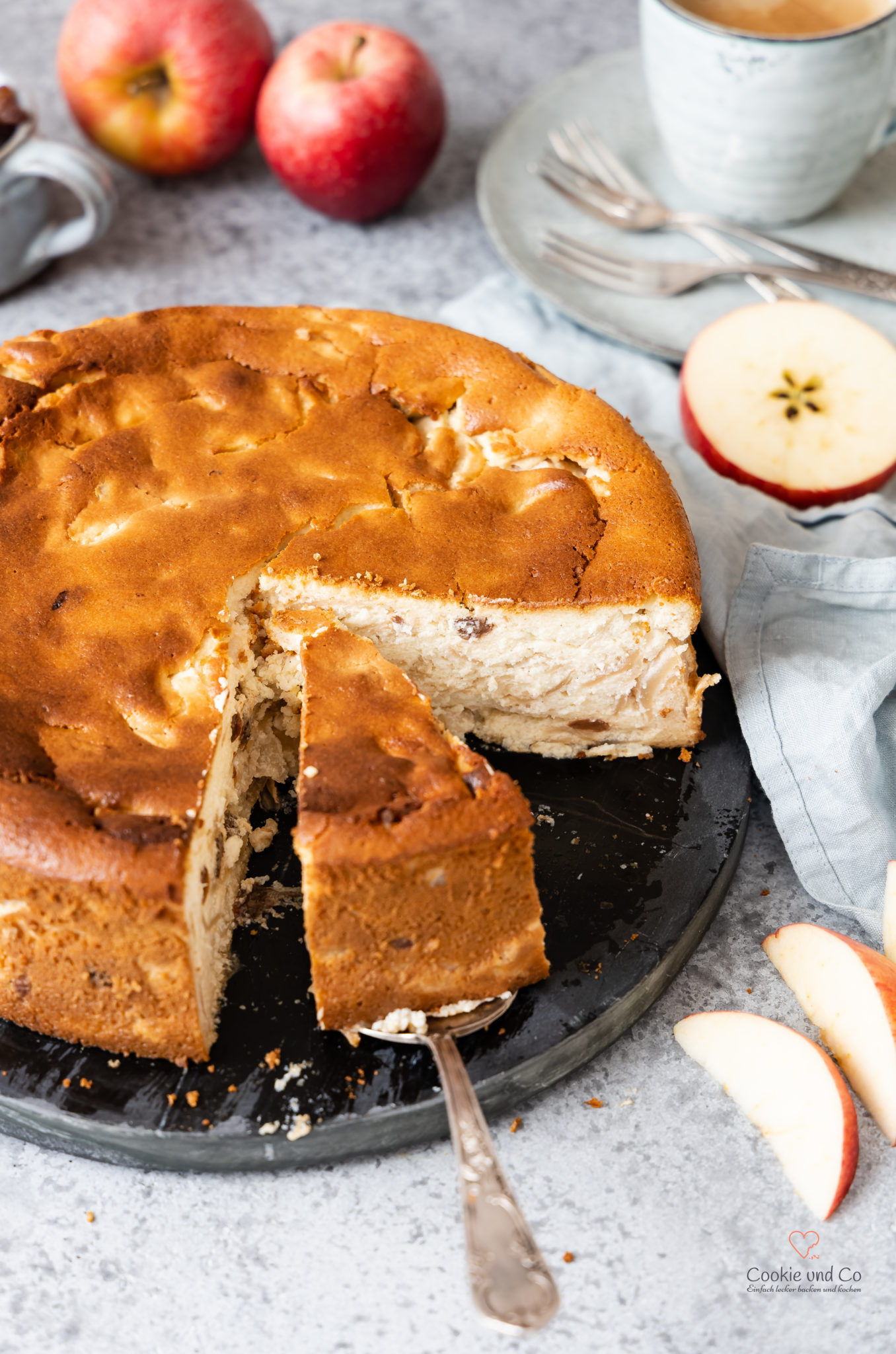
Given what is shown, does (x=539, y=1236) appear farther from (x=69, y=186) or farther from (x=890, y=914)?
(x=69, y=186)

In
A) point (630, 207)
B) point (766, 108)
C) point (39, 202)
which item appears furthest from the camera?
point (630, 207)

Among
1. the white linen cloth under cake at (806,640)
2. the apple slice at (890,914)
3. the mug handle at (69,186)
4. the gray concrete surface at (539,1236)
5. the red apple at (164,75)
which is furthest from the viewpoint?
the red apple at (164,75)

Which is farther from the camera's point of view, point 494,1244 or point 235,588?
point 235,588

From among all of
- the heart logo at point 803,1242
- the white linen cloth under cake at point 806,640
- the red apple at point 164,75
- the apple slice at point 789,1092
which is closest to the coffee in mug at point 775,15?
the white linen cloth under cake at point 806,640

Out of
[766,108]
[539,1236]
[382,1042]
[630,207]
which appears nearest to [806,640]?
[382,1042]

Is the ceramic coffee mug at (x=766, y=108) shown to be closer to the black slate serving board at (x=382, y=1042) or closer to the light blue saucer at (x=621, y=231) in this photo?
the light blue saucer at (x=621, y=231)

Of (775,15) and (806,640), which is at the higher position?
(775,15)

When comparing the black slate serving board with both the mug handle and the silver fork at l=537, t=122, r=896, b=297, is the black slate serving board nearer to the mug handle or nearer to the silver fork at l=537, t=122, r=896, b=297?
the silver fork at l=537, t=122, r=896, b=297
